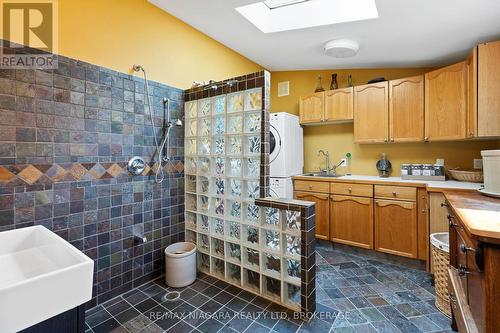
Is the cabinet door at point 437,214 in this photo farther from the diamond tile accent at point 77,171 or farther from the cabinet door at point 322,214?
the diamond tile accent at point 77,171

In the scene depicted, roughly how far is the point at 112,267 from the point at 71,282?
45.6 inches

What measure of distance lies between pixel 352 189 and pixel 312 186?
1.52 ft

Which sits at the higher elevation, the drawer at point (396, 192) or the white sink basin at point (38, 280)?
the drawer at point (396, 192)

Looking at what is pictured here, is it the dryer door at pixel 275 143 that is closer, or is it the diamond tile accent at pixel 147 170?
the diamond tile accent at pixel 147 170

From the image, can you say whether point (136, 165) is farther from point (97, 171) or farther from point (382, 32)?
point (382, 32)

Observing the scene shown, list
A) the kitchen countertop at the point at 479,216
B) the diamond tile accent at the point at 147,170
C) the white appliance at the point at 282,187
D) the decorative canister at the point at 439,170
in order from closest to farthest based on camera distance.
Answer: the kitchen countertop at the point at 479,216 < the diamond tile accent at the point at 147,170 < the decorative canister at the point at 439,170 < the white appliance at the point at 282,187

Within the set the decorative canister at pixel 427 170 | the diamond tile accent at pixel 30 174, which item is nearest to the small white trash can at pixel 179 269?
the diamond tile accent at pixel 30 174

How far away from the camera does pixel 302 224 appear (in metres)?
1.66

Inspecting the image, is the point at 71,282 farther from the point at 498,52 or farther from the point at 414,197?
the point at 498,52

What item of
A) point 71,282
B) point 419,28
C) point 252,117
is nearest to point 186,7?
point 252,117

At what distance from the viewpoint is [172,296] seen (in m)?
1.90

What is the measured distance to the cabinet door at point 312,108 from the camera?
10.3ft

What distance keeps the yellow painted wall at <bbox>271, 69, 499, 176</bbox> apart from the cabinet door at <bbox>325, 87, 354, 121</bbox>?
30 cm

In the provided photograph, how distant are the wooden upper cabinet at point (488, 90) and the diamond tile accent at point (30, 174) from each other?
11.1ft
